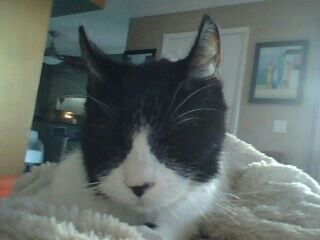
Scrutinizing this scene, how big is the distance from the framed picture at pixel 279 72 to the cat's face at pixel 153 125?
2.44 meters

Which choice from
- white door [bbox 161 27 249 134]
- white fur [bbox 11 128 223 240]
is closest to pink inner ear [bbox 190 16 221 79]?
white fur [bbox 11 128 223 240]

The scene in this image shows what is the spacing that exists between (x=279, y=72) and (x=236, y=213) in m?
2.47

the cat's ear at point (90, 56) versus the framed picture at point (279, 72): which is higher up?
the framed picture at point (279, 72)

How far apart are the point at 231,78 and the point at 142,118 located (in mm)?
2772

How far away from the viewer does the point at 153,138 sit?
44 cm

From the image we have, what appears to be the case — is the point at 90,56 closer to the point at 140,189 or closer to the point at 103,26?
the point at 140,189

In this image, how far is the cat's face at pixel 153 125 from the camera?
437 mm

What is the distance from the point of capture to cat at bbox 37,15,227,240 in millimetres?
440

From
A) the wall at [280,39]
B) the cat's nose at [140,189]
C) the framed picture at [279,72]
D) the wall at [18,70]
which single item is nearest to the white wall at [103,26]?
the wall at [280,39]

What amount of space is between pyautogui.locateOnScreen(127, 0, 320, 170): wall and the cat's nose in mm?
2512

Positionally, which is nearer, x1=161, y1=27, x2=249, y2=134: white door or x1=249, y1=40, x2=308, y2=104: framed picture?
x1=249, y1=40, x2=308, y2=104: framed picture

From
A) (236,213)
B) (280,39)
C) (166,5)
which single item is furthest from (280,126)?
(236,213)

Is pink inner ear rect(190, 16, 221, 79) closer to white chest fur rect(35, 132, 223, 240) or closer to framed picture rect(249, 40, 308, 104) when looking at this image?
white chest fur rect(35, 132, 223, 240)

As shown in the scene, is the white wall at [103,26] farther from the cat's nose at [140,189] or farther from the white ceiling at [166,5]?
the cat's nose at [140,189]
